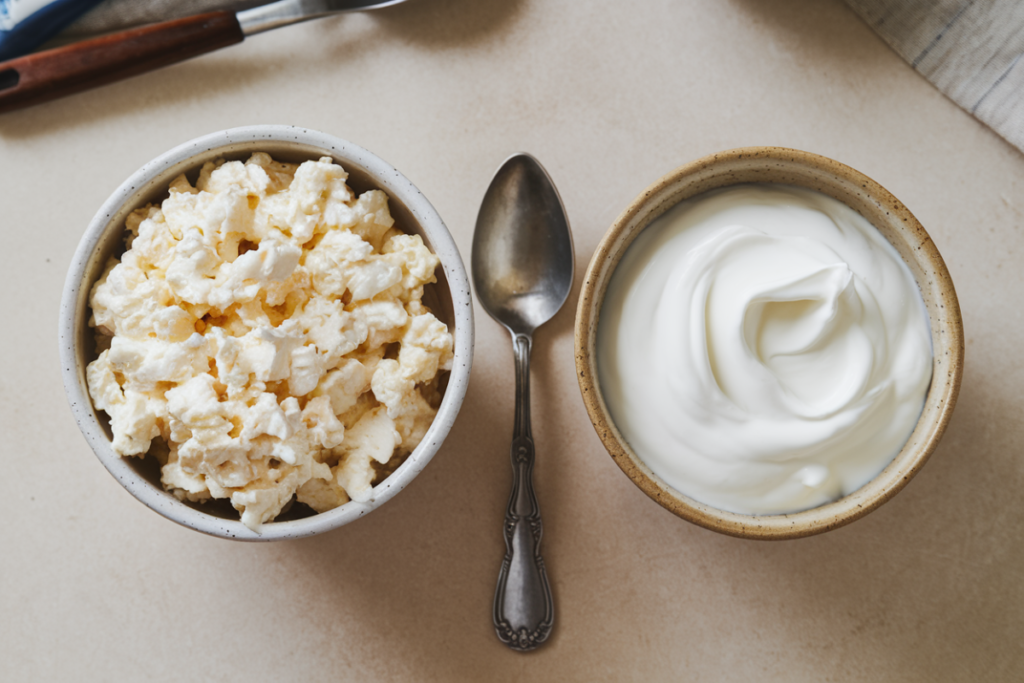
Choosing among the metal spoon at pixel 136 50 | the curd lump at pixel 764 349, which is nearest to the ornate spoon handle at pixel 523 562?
the curd lump at pixel 764 349

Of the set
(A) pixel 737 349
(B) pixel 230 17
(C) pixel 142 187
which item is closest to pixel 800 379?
(A) pixel 737 349

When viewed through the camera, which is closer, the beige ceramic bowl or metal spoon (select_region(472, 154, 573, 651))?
the beige ceramic bowl

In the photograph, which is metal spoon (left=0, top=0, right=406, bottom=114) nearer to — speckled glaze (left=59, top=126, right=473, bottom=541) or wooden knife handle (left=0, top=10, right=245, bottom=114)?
wooden knife handle (left=0, top=10, right=245, bottom=114)

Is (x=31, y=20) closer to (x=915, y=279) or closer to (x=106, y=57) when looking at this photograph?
(x=106, y=57)

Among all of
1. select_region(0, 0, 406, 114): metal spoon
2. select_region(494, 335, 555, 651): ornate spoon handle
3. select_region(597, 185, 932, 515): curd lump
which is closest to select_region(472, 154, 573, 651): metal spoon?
select_region(494, 335, 555, 651): ornate spoon handle

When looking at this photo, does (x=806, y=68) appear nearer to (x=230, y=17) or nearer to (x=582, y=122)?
(x=582, y=122)

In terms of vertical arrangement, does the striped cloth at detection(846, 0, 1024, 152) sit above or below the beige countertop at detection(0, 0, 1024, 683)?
above

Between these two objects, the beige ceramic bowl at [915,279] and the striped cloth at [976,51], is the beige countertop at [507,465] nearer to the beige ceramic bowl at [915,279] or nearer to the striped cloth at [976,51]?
the striped cloth at [976,51]
